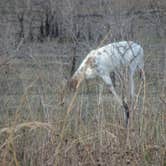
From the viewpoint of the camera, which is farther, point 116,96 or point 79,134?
point 116,96

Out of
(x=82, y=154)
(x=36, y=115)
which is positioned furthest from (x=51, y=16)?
(x=82, y=154)

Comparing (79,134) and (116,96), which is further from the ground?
(116,96)

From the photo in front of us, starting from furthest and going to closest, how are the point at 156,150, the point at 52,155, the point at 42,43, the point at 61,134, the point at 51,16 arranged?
the point at 51,16 < the point at 42,43 < the point at 156,150 < the point at 52,155 < the point at 61,134

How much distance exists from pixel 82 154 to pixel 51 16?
1092cm

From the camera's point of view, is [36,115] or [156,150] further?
[36,115]

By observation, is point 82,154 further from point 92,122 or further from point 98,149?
point 92,122

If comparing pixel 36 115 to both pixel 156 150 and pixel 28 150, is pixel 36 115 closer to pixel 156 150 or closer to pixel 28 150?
pixel 28 150

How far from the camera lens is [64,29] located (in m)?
14.0

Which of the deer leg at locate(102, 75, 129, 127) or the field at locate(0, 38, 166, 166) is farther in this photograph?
the deer leg at locate(102, 75, 129, 127)

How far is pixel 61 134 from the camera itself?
148 inches

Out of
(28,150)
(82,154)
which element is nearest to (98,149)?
(82,154)

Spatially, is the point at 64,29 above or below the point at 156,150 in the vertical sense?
above

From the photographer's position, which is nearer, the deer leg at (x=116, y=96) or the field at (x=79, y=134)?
the field at (x=79, y=134)

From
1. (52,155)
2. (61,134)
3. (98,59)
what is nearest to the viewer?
(61,134)
